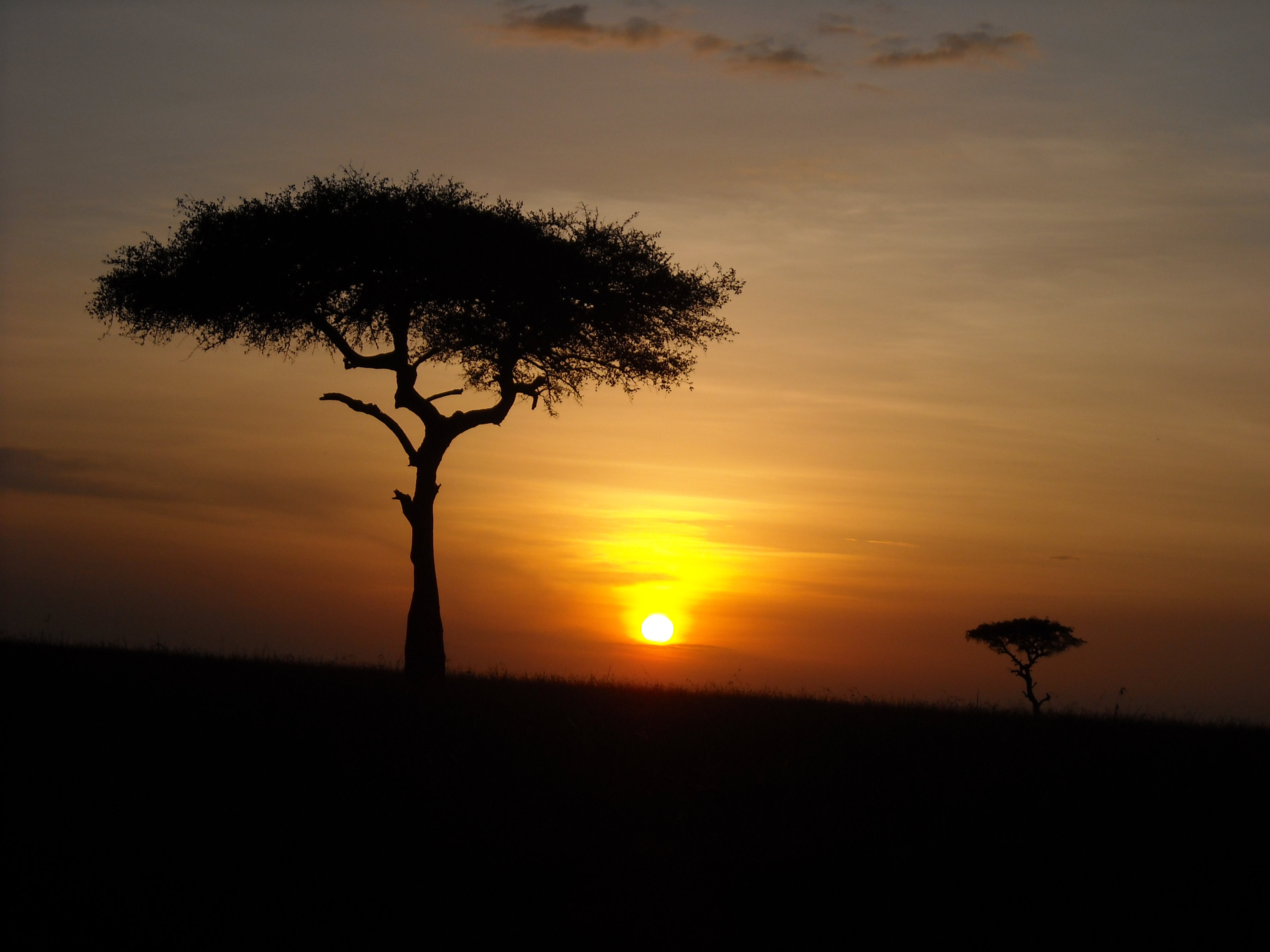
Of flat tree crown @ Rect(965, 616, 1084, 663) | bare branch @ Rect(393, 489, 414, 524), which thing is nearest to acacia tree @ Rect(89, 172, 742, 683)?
bare branch @ Rect(393, 489, 414, 524)

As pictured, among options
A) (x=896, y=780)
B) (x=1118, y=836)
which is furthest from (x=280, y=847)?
(x=1118, y=836)

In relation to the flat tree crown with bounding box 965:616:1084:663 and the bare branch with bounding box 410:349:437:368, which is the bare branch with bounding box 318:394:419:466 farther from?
the flat tree crown with bounding box 965:616:1084:663

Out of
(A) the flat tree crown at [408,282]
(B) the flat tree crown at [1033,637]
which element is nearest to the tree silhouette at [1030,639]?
(B) the flat tree crown at [1033,637]

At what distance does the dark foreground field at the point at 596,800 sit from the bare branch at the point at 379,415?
7685mm

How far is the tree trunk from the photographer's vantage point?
949 inches

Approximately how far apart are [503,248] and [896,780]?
16.2 metres

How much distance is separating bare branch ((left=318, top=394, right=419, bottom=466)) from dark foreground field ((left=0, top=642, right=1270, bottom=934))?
303 inches

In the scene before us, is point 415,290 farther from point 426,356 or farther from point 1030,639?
point 1030,639

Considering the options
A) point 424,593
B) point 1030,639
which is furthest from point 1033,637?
point 424,593

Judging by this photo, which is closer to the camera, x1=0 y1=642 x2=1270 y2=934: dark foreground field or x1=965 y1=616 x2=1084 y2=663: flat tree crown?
x1=0 y1=642 x2=1270 y2=934: dark foreground field

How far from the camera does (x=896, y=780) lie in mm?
14188

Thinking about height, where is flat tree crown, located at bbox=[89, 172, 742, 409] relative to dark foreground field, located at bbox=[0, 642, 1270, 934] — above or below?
above

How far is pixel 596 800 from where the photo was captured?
514 inches

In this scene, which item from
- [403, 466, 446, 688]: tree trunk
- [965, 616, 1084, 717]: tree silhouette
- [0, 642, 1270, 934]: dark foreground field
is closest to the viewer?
[0, 642, 1270, 934]: dark foreground field
